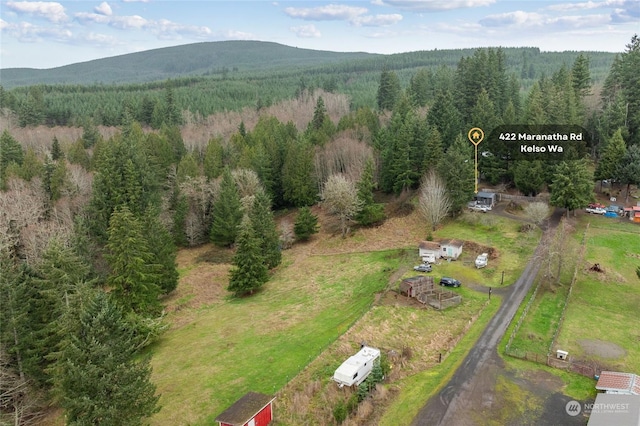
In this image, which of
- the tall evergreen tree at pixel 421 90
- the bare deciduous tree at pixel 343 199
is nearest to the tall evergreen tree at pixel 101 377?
the bare deciduous tree at pixel 343 199

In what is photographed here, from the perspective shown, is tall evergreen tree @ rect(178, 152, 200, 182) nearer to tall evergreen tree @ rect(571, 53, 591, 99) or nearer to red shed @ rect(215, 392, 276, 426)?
red shed @ rect(215, 392, 276, 426)

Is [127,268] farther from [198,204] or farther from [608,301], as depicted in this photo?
[608,301]

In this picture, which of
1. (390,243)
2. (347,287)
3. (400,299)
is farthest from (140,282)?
(390,243)

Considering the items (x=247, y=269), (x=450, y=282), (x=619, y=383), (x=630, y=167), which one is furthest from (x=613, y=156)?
(x=247, y=269)

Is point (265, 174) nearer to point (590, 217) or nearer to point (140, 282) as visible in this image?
point (140, 282)

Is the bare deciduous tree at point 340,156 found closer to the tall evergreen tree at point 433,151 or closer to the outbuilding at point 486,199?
the tall evergreen tree at point 433,151

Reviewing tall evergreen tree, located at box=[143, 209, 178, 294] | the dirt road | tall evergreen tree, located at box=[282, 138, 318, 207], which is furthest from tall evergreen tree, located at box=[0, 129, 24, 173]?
the dirt road
